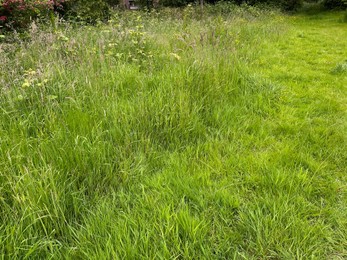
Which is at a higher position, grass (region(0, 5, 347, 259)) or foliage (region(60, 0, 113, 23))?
foliage (region(60, 0, 113, 23))

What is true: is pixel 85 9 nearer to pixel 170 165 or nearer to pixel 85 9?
pixel 85 9

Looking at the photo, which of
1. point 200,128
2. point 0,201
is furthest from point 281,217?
point 0,201

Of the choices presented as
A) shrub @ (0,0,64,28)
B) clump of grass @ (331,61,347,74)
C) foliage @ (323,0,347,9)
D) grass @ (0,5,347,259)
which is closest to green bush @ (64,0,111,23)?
shrub @ (0,0,64,28)

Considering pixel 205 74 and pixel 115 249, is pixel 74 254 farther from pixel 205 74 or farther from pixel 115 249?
pixel 205 74

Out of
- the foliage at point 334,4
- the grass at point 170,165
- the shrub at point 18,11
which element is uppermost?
the foliage at point 334,4

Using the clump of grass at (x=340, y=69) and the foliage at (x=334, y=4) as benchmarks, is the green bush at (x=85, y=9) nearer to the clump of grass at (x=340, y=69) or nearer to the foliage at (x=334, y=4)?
the clump of grass at (x=340, y=69)

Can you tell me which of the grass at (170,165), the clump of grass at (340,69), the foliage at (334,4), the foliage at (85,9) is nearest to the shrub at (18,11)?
the foliage at (85,9)

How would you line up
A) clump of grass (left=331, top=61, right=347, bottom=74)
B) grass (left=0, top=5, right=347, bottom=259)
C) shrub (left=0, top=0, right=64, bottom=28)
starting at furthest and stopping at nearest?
shrub (left=0, top=0, right=64, bottom=28), clump of grass (left=331, top=61, right=347, bottom=74), grass (left=0, top=5, right=347, bottom=259)

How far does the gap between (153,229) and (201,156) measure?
104 centimetres

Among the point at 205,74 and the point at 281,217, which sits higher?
the point at 205,74

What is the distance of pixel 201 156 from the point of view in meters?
2.51

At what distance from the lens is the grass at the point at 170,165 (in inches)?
63.9

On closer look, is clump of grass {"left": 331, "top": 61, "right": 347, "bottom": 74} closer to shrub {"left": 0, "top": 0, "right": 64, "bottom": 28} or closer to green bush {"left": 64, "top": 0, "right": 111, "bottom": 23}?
shrub {"left": 0, "top": 0, "right": 64, "bottom": 28}

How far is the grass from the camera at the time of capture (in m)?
1.62
